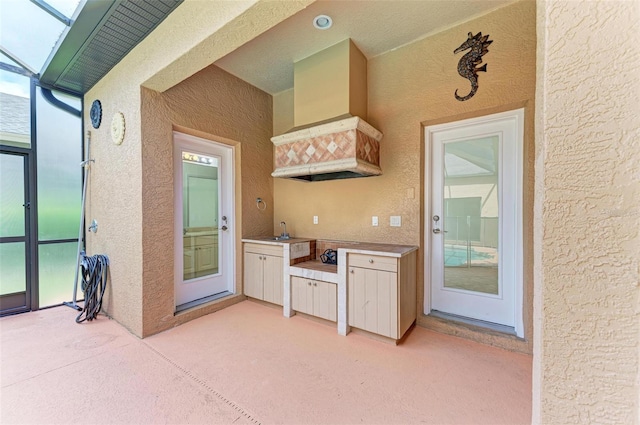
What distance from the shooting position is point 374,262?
2402 mm

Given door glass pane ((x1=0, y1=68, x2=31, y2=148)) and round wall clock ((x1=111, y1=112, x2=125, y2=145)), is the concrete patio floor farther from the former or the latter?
door glass pane ((x1=0, y1=68, x2=31, y2=148))

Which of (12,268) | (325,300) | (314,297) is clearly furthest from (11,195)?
(325,300)

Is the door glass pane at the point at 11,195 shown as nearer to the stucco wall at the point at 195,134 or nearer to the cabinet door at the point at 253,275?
the stucco wall at the point at 195,134

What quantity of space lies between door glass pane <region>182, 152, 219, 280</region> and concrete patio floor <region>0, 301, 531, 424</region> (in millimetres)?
835

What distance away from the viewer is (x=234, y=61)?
3.00 meters

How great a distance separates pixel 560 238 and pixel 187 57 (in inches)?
98.9

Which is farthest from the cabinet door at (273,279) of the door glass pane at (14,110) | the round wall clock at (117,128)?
the door glass pane at (14,110)

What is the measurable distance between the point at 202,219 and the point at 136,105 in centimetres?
140

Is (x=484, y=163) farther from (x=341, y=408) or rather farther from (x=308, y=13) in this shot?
(x=341, y=408)

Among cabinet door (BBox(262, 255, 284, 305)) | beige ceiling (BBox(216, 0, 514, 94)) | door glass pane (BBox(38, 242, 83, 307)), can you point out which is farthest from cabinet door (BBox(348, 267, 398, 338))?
door glass pane (BBox(38, 242, 83, 307))

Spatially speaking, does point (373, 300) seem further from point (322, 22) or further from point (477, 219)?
point (322, 22)

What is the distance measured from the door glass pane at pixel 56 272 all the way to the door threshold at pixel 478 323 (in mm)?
4637

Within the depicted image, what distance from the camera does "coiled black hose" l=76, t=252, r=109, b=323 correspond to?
2.85 metres

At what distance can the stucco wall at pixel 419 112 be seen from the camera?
222 cm
